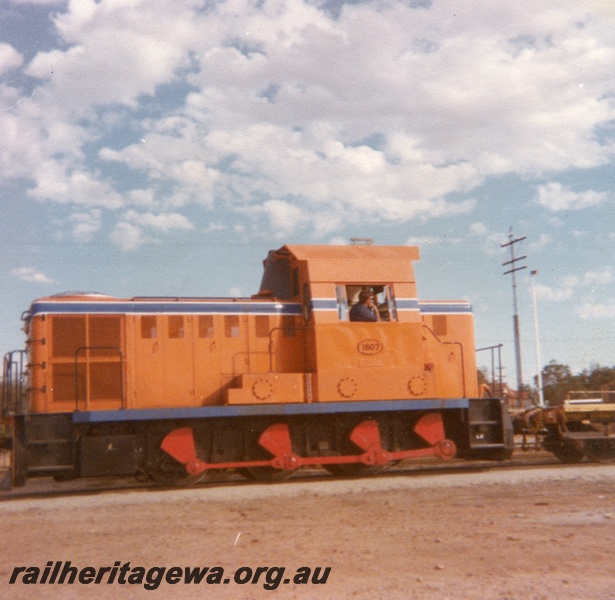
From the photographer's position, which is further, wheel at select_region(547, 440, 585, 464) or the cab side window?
wheel at select_region(547, 440, 585, 464)

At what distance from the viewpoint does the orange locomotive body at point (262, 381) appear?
12086 millimetres

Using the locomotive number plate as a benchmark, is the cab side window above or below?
above

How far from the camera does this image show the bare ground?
5.60 metres

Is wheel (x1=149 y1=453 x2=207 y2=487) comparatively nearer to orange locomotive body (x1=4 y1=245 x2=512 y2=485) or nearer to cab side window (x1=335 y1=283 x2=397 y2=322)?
orange locomotive body (x1=4 y1=245 x2=512 y2=485)

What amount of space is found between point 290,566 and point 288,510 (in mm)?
3068

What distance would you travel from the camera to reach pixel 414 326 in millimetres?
13195

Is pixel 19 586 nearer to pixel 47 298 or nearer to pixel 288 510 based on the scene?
pixel 288 510

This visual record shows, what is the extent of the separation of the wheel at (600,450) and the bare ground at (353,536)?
3.81 m

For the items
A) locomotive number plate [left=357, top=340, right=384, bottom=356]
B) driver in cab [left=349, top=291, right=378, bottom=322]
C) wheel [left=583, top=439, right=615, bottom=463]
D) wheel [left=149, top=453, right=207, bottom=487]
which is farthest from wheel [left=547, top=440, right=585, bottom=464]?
wheel [left=149, top=453, right=207, bottom=487]

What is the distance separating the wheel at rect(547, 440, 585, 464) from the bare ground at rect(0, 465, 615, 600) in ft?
12.0

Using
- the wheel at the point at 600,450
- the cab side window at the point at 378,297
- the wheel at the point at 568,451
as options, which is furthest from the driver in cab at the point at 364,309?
the wheel at the point at 600,450

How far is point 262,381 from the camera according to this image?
492 inches

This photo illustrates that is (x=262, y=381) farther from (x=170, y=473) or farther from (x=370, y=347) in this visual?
(x=170, y=473)

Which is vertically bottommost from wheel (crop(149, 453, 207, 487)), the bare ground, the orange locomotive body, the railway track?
the railway track
